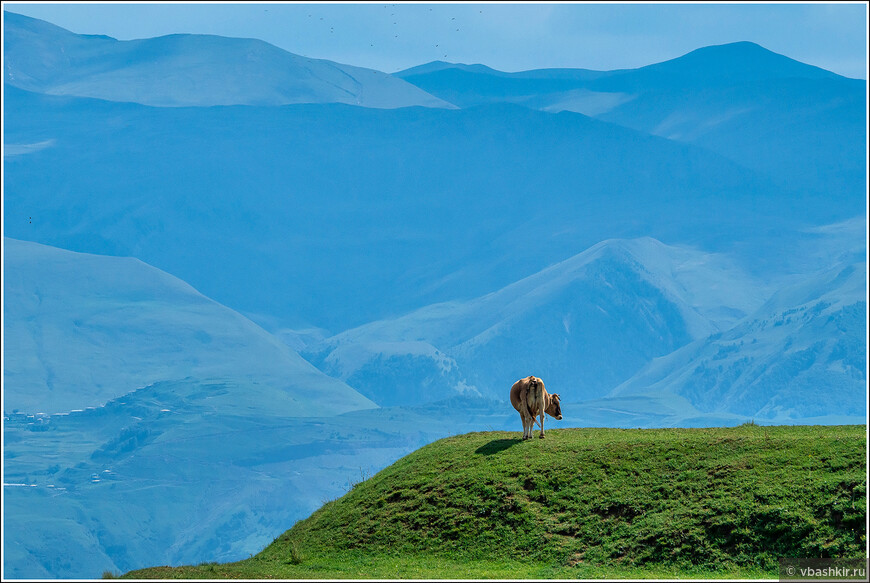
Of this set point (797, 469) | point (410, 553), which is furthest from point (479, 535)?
point (797, 469)

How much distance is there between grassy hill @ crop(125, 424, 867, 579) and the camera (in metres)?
26.5

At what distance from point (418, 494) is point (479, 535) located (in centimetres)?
383

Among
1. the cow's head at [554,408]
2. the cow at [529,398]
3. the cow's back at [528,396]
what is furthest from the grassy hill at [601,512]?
the cow's head at [554,408]

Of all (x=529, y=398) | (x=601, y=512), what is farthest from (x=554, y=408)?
(x=601, y=512)

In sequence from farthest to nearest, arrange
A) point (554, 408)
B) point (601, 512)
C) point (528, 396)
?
1. point (554, 408)
2. point (528, 396)
3. point (601, 512)

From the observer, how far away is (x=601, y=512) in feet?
97.4

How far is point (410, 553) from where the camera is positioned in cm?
3017

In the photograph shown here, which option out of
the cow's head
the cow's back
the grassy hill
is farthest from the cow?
the cow's head

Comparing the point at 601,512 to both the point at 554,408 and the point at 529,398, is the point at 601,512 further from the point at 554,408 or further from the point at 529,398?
the point at 554,408

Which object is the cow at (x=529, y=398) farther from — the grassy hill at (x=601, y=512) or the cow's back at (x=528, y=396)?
the grassy hill at (x=601, y=512)

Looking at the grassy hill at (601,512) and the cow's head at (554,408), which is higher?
the cow's head at (554,408)

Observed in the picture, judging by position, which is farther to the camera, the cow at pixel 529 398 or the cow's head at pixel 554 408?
the cow's head at pixel 554 408

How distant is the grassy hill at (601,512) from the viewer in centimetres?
2652

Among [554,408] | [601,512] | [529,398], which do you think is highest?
[554,408]
